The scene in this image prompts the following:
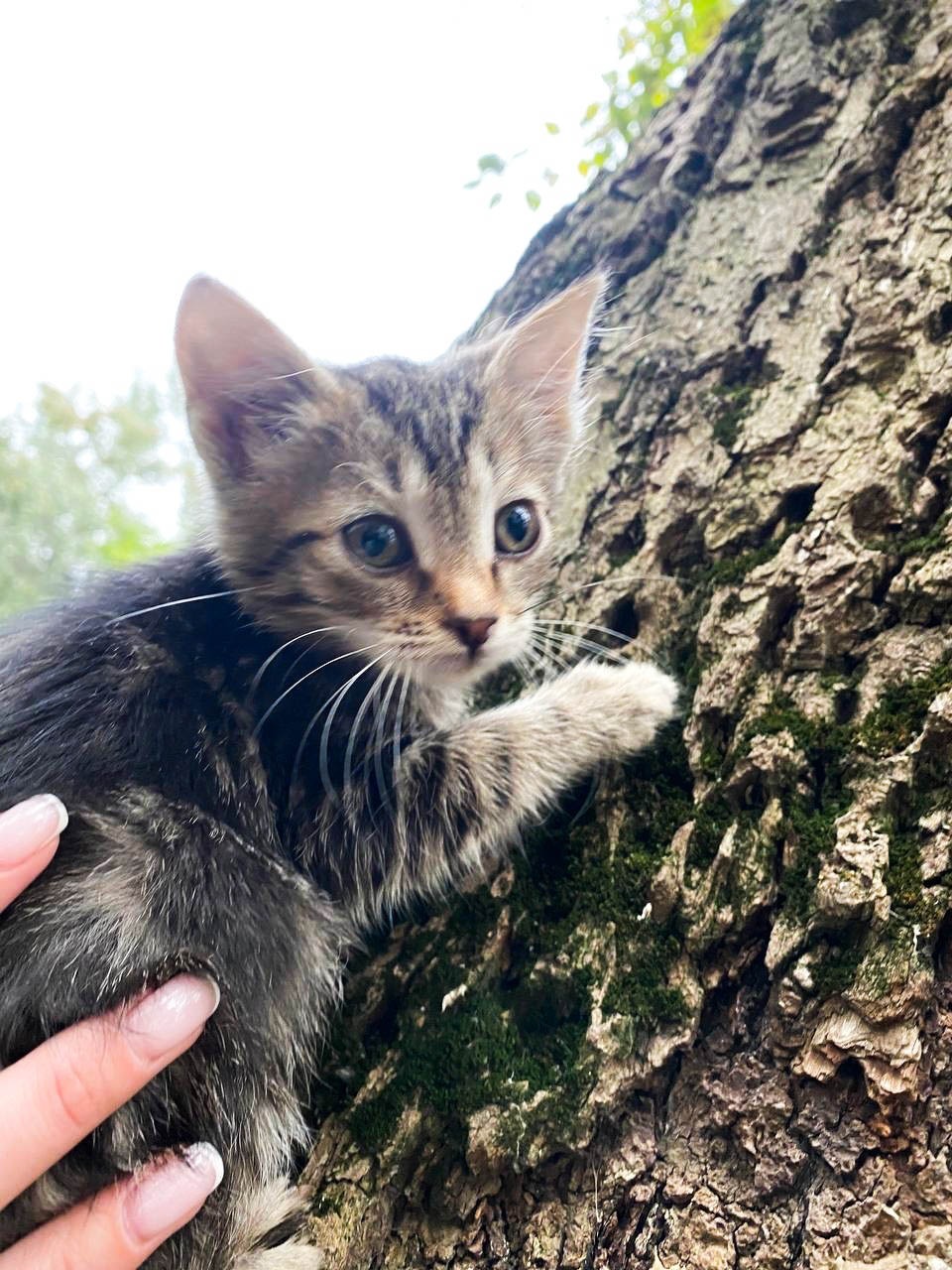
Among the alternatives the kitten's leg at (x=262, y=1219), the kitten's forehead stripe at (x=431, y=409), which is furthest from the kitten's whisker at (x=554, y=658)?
the kitten's leg at (x=262, y=1219)

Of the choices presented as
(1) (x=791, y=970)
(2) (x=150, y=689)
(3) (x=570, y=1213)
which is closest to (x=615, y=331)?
(2) (x=150, y=689)

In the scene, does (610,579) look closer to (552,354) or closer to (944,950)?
(552,354)

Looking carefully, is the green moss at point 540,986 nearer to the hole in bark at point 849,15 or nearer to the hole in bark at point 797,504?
the hole in bark at point 797,504

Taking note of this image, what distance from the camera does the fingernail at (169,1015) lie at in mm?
1145

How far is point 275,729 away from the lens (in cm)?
154

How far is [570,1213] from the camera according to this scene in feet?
3.42

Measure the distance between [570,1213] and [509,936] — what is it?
1.23 feet

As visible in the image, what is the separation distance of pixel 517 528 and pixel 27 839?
104 centimetres

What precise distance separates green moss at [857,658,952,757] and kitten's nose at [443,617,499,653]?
0.63 m

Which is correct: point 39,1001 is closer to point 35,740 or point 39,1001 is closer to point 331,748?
point 35,740

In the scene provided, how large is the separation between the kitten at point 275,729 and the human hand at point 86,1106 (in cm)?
4

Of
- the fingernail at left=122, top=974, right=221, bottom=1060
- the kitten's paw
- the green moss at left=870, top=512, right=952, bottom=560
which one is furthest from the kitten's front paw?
the kitten's paw

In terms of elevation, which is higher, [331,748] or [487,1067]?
[331,748]

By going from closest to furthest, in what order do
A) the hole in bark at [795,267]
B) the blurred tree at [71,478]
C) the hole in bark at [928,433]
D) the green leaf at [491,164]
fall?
1. the hole in bark at [928,433]
2. the hole in bark at [795,267]
3. the green leaf at [491,164]
4. the blurred tree at [71,478]
